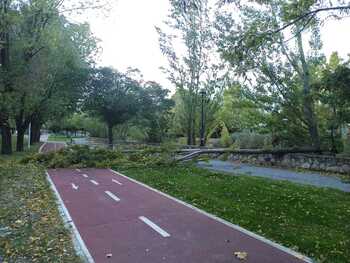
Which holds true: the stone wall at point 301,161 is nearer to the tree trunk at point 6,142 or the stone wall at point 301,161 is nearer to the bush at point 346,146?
the bush at point 346,146

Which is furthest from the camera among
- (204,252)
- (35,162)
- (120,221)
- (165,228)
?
(35,162)

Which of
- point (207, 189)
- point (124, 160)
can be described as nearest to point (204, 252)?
point (207, 189)

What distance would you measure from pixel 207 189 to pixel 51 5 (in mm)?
14465

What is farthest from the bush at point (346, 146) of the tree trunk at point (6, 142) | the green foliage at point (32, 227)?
the tree trunk at point (6, 142)

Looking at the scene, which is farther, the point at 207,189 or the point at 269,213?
the point at 207,189

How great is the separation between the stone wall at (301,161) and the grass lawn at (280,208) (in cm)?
454

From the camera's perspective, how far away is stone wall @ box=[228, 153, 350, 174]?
13740mm

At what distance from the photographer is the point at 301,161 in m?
15.8

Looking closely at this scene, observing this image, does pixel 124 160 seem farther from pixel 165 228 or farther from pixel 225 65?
pixel 165 228

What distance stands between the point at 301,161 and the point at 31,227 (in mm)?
13230

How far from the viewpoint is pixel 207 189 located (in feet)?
32.6

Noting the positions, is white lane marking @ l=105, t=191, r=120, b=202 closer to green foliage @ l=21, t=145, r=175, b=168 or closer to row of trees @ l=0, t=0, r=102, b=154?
green foliage @ l=21, t=145, r=175, b=168

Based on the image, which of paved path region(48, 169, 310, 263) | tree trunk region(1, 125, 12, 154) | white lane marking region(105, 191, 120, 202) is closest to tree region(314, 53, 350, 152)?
paved path region(48, 169, 310, 263)

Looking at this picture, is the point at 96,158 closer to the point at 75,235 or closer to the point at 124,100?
the point at 75,235
